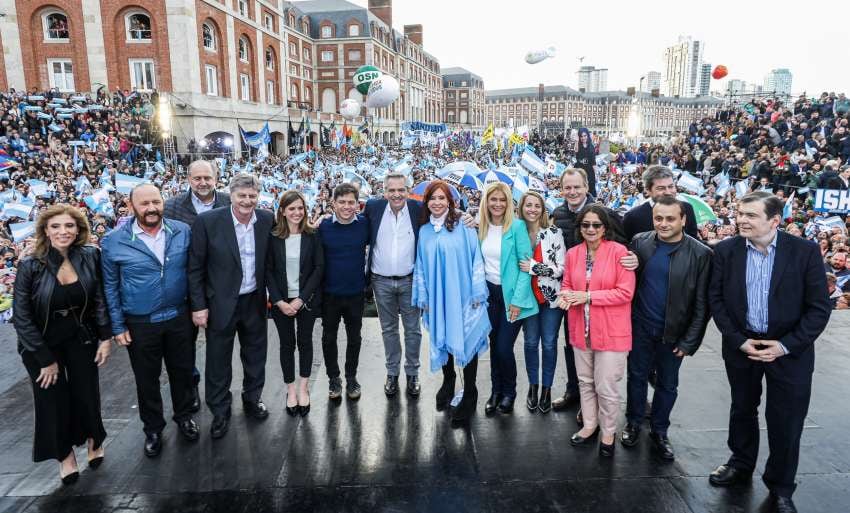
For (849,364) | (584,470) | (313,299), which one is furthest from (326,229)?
(849,364)

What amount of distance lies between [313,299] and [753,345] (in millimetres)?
2884

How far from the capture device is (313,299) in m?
3.92

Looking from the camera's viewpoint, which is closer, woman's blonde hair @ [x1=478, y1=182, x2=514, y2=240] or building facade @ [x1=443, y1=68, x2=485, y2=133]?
woman's blonde hair @ [x1=478, y1=182, x2=514, y2=240]

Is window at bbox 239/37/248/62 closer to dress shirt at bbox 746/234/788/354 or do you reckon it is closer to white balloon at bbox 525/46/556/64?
white balloon at bbox 525/46/556/64

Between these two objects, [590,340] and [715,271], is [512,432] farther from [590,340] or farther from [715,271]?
[715,271]

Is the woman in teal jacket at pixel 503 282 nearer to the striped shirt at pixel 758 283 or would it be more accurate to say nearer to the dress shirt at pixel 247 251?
the striped shirt at pixel 758 283

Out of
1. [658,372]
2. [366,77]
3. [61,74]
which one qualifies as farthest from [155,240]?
[61,74]

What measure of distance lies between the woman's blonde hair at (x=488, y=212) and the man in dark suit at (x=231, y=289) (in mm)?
1544

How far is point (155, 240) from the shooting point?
3.33 metres

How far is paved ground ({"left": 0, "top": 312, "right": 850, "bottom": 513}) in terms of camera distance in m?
2.86

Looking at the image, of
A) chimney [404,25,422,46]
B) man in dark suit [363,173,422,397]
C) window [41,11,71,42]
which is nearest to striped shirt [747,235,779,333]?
man in dark suit [363,173,422,397]

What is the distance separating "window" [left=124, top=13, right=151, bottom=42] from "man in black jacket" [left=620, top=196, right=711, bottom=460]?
28722mm

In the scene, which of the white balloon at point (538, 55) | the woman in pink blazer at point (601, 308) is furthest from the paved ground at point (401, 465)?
the white balloon at point (538, 55)

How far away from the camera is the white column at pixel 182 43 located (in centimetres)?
2477
